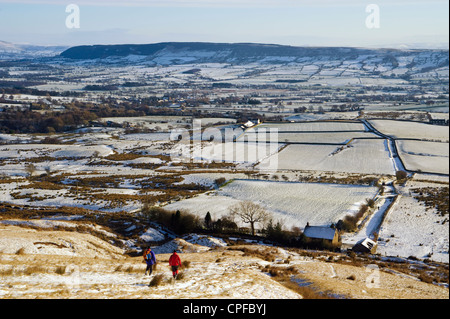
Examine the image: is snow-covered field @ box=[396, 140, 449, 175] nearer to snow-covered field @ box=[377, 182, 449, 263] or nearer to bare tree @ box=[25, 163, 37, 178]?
snow-covered field @ box=[377, 182, 449, 263]

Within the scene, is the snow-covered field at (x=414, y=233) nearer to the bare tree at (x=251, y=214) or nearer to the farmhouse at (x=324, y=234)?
the farmhouse at (x=324, y=234)

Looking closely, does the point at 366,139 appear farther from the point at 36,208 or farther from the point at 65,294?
the point at 65,294

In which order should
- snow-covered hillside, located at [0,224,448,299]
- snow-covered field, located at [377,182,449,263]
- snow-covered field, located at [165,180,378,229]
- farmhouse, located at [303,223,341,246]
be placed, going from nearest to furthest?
snow-covered hillside, located at [0,224,448,299], snow-covered field, located at [377,182,449,263], farmhouse, located at [303,223,341,246], snow-covered field, located at [165,180,378,229]

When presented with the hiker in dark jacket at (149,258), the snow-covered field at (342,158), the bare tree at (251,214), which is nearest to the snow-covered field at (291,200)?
the bare tree at (251,214)

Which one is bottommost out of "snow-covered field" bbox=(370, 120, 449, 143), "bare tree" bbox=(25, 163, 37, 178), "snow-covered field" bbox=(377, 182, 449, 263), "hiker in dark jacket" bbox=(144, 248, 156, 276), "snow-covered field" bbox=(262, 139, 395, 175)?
"snow-covered field" bbox=(377, 182, 449, 263)

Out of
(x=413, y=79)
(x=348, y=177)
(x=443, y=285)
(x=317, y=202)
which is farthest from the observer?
(x=413, y=79)

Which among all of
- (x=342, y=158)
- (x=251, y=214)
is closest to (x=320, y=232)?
(x=251, y=214)

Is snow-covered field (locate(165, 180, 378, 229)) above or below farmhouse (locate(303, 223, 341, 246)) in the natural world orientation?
below

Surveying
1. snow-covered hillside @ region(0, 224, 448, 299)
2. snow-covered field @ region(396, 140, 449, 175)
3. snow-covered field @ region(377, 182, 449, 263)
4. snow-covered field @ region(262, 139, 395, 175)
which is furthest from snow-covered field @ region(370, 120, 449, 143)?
snow-covered hillside @ region(0, 224, 448, 299)

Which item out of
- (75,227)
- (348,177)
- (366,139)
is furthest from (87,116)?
(75,227)
